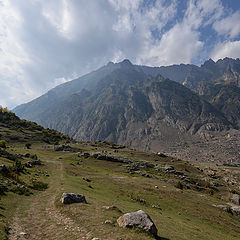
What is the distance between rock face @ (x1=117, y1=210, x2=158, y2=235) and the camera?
12.8 meters

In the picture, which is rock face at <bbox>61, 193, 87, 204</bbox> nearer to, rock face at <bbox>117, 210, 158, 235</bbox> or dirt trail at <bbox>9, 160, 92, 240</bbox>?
dirt trail at <bbox>9, 160, 92, 240</bbox>

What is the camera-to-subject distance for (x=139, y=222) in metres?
13.1

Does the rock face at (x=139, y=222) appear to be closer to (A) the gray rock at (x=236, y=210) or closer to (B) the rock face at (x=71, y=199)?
(B) the rock face at (x=71, y=199)

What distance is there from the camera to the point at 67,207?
59.9ft

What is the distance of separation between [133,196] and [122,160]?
45.0 meters

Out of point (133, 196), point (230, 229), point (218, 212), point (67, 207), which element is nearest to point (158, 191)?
point (133, 196)

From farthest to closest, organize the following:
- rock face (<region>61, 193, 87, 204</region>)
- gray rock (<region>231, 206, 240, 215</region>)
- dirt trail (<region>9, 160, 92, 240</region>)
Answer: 1. gray rock (<region>231, 206, 240, 215</region>)
2. rock face (<region>61, 193, 87, 204</region>)
3. dirt trail (<region>9, 160, 92, 240</region>)

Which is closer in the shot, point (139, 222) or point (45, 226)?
point (139, 222)

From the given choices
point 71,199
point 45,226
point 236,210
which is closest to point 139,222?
point 45,226

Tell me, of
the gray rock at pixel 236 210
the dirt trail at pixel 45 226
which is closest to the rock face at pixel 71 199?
the dirt trail at pixel 45 226

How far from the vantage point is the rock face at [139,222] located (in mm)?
12773

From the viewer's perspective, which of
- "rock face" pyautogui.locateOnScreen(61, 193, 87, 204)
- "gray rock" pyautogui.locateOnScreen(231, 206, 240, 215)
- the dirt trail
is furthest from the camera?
"gray rock" pyautogui.locateOnScreen(231, 206, 240, 215)

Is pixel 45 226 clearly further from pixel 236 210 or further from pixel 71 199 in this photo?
pixel 236 210

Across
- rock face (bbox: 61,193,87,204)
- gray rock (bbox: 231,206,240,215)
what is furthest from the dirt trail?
gray rock (bbox: 231,206,240,215)
